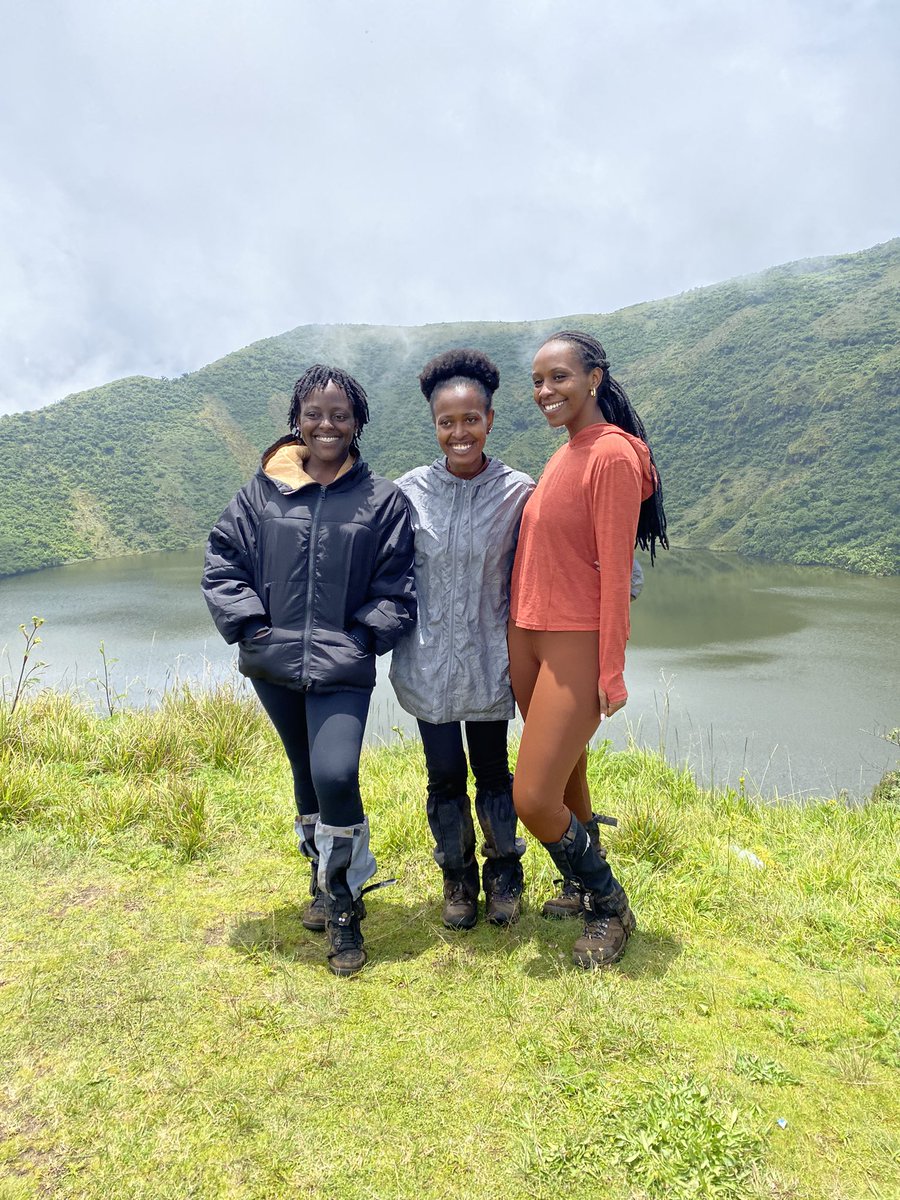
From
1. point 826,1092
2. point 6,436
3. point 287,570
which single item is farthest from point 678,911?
point 6,436

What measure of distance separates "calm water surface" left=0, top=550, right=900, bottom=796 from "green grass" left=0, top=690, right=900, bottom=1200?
7.05 feet

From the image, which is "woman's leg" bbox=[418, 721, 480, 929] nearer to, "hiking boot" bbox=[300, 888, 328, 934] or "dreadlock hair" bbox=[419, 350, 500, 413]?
"hiking boot" bbox=[300, 888, 328, 934]

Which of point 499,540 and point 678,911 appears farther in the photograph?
point 678,911

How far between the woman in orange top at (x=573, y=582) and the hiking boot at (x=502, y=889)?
0.34 metres

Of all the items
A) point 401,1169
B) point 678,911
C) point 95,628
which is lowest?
point 95,628

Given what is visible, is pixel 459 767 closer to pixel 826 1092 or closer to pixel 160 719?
pixel 826 1092

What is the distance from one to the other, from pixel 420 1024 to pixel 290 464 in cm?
171

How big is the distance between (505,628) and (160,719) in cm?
277

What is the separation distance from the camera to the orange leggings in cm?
199

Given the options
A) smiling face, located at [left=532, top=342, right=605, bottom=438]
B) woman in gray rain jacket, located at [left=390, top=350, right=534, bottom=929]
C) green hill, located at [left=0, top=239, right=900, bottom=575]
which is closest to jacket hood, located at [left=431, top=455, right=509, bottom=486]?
woman in gray rain jacket, located at [left=390, top=350, right=534, bottom=929]

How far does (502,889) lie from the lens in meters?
2.49

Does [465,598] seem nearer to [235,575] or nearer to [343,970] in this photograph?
[235,575]

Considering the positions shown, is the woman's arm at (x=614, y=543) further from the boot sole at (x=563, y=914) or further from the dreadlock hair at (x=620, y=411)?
the boot sole at (x=563, y=914)

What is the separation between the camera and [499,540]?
2221 mm
